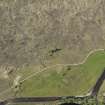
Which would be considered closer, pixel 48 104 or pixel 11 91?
pixel 48 104

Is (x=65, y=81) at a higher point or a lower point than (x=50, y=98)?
higher

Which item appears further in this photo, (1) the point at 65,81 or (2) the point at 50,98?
(1) the point at 65,81

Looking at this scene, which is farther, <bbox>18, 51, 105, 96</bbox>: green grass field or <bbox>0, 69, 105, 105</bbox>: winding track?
<bbox>18, 51, 105, 96</bbox>: green grass field

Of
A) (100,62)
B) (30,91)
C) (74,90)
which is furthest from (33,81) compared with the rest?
(100,62)

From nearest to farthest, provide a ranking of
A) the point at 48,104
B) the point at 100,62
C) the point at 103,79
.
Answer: the point at 48,104 → the point at 103,79 → the point at 100,62

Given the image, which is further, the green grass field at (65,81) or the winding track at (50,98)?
the green grass field at (65,81)

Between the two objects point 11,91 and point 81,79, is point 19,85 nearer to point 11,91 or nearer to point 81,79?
point 11,91

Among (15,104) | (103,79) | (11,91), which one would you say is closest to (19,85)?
(11,91)

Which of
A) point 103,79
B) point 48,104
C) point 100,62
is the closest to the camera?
point 48,104
